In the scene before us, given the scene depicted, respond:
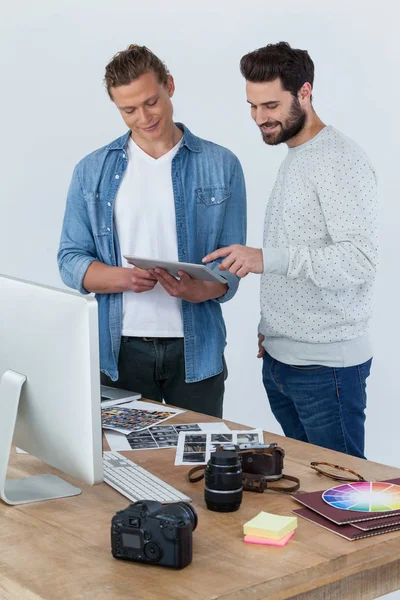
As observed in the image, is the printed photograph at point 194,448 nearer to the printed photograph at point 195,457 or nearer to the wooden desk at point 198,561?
the printed photograph at point 195,457

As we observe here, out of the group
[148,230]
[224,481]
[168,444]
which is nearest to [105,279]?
Answer: [148,230]

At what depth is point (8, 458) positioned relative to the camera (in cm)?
180

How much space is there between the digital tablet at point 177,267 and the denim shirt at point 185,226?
274mm

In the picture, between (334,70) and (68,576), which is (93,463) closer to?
(68,576)

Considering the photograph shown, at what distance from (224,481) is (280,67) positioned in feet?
4.76

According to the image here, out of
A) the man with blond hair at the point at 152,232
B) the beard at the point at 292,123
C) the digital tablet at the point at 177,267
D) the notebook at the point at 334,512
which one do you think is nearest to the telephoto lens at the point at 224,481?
the notebook at the point at 334,512

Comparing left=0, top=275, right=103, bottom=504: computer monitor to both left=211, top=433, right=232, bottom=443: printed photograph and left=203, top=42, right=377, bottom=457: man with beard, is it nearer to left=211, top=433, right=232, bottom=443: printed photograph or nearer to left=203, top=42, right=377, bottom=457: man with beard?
left=211, top=433, right=232, bottom=443: printed photograph

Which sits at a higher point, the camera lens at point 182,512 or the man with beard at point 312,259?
the man with beard at point 312,259

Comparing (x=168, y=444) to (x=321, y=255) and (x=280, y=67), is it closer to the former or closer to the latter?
(x=321, y=255)

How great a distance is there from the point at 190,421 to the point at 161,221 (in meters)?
0.75

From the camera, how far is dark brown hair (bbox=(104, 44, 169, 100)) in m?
2.70

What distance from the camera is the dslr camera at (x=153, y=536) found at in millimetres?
1465

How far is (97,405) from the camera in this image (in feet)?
5.32

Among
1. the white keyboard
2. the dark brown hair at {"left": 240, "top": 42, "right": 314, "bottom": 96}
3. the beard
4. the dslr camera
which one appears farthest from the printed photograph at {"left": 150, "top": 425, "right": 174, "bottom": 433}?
the dark brown hair at {"left": 240, "top": 42, "right": 314, "bottom": 96}
